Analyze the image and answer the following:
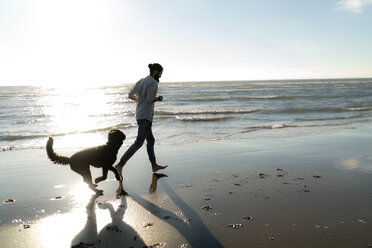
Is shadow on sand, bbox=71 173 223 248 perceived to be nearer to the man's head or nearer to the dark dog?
the dark dog

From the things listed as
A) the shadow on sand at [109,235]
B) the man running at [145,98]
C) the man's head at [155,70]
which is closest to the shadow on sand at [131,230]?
the shadow on sand at [109,235]

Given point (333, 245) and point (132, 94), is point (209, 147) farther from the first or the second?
point (333, 245)

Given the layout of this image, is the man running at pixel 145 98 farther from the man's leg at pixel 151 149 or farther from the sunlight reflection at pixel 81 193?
the sunlight reflection at pixel 81 193

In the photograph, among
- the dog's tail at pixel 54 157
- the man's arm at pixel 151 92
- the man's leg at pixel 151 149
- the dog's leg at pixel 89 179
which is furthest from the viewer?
the man's leg at pixel 151 149

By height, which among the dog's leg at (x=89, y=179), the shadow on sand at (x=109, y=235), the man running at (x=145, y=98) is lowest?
the shadow on sand at (x=109, y=235)

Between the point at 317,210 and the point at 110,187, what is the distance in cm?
296

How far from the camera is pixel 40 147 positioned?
8.56 meters

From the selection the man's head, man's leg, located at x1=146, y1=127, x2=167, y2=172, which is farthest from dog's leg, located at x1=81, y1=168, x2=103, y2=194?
the man's head

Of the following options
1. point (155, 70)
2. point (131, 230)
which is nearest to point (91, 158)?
point (131, 230)

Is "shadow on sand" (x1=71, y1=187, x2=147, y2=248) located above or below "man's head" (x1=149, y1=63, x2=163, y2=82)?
below

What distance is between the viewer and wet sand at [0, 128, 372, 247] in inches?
117

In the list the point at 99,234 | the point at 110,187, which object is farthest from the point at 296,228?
the point at 110,187

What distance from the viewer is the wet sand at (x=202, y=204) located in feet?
9.78

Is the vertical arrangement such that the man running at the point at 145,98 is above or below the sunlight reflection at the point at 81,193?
above
